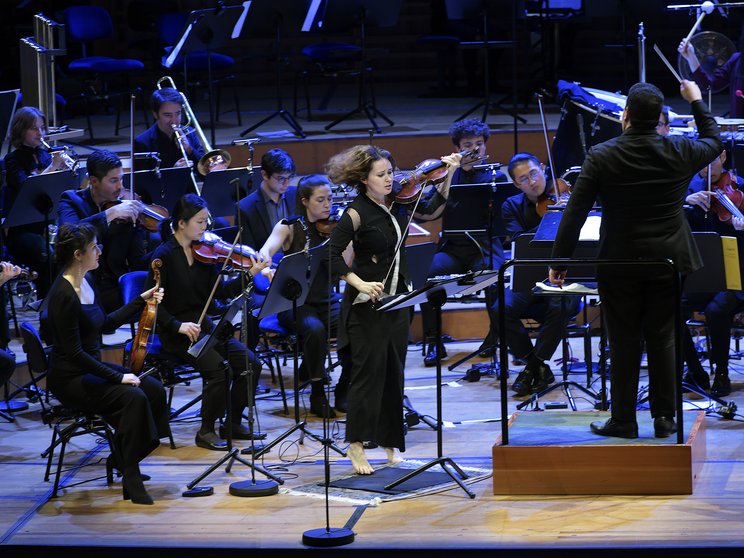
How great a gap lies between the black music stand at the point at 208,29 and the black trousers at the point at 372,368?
375cm

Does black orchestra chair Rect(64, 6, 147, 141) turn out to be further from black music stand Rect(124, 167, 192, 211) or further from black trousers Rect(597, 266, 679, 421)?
black trousers Rect(597, 266, 679, 421)

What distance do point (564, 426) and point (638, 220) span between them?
3.18 feet

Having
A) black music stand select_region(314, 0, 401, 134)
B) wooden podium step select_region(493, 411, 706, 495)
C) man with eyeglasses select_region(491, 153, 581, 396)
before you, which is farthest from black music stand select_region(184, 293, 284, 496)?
black music stand select_region(314, 0, 401, 134)

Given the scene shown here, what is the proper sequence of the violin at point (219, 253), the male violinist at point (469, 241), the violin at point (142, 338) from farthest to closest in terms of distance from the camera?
the male violinist at point (469, 241)
the violin at point (219, 253)
the violin at point (142, 338)

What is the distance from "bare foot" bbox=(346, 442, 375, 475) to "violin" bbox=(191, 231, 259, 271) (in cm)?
108

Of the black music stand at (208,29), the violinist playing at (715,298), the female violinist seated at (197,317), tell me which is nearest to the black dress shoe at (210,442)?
the female violinist seated at (197,317)

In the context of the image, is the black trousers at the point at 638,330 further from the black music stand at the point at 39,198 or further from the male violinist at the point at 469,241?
the black music stand at the point at 39,198

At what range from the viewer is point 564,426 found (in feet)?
16.2

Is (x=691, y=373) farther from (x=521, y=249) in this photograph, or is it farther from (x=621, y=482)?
(x=621, y=482)

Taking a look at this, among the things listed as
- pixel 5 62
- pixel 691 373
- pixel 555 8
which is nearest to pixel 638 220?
pixel 691 373

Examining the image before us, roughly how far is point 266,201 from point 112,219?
2.72ft

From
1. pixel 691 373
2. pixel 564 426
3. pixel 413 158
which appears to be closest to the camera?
pixel 564 426

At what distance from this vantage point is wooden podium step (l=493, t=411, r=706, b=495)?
4.54 meters

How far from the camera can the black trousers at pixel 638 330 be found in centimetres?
452
